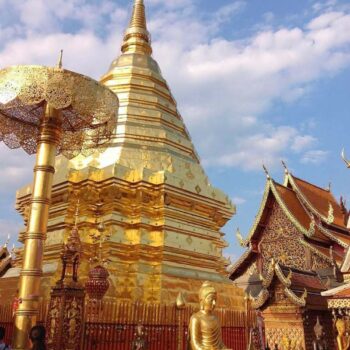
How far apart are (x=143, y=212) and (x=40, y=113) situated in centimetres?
402

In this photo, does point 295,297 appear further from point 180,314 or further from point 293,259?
point 293,259

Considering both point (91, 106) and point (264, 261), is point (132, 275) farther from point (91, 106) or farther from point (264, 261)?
point (264, 261)

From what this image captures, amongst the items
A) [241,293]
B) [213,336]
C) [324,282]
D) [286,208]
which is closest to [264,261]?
[286,208]

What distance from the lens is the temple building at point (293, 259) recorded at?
35.1ft

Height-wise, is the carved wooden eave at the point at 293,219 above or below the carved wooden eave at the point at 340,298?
above

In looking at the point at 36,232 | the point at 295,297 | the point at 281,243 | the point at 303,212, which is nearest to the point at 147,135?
the point at 295,297

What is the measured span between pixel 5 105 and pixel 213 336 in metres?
4.44

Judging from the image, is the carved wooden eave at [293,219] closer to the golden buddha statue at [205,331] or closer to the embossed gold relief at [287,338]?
the embossed gold relief at [287,338]

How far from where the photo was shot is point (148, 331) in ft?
24.8

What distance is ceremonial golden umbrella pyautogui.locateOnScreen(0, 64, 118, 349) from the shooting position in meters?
5.98

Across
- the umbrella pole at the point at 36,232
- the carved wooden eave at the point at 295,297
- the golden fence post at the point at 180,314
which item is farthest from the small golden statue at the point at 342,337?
the umbrella pole at the point at 36,232

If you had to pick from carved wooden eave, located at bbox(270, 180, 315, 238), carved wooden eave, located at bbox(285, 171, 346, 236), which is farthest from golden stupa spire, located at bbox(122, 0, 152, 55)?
carved wooden eave, located at bbox(285, 171, 346, 236)

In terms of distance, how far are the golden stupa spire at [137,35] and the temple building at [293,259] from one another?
6191 mm

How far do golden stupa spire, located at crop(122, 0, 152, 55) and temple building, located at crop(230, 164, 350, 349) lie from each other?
6191 millimetres
